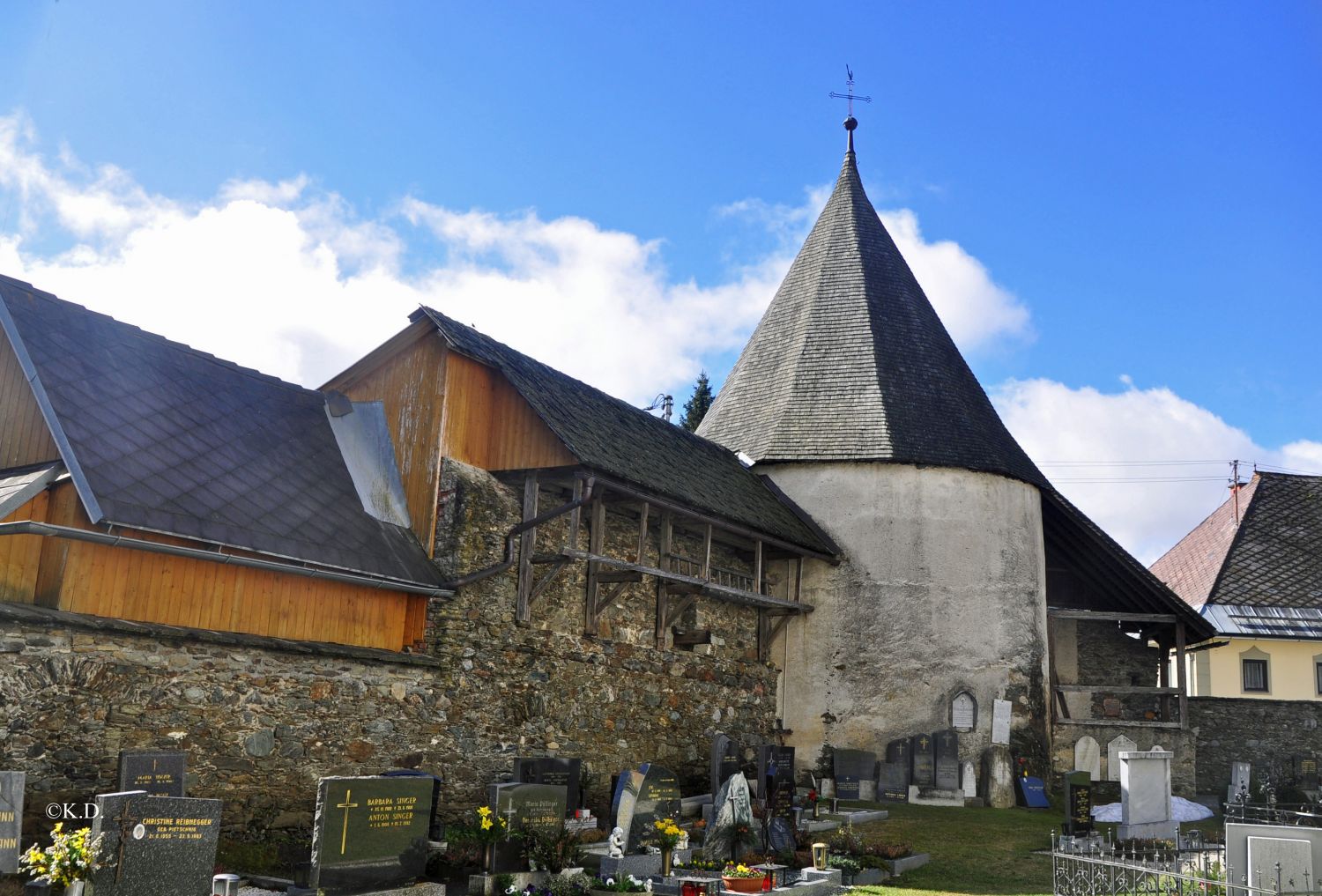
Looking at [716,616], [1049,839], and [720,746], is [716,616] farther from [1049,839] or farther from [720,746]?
[1049,839]

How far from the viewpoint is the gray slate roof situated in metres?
28.3

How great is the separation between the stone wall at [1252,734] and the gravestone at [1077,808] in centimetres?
1263

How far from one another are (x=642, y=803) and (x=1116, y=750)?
11.7 meters

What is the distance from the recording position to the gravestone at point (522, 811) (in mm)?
10922

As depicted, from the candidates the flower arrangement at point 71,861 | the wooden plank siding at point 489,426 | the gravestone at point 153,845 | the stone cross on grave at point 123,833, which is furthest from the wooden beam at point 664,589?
the flower arrangement at point 71,861

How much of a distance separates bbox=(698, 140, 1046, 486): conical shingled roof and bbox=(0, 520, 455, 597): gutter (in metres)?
9.26

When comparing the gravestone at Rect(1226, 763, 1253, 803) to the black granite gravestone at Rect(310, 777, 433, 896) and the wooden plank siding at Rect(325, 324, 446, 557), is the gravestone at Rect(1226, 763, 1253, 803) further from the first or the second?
the black granite gravestone at Rect(310, 777, 433, 896)

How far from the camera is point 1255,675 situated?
27.8 m

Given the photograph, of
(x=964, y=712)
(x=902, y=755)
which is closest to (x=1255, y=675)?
(x=964, y=712)

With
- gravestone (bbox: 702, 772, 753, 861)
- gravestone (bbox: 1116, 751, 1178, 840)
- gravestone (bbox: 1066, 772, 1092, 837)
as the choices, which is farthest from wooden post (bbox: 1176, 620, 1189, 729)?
gravestone (bbox: 702, 772, 753, 861)

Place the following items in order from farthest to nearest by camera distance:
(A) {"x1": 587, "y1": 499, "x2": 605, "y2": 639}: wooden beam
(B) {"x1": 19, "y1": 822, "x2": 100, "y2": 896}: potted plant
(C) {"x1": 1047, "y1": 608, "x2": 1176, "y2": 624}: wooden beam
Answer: (C) {"x1": 1047, "y1": 608, "x2": 1176, "y2": 624}: wooden beam → (A) {"x1": 587, "y1": 499, "x2": 605, "y2": 639}: wooden beam → (B) {"x1": 19, "y1": 822, "x2": 100, "y2": 896}: potted plant

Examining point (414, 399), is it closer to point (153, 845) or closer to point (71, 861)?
point (153, 845)

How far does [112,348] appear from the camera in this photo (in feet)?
43.2

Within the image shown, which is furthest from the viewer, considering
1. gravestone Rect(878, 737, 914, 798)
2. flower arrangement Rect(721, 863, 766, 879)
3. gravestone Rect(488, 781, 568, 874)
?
gravestone Rect(878, 737, 914, 798)
